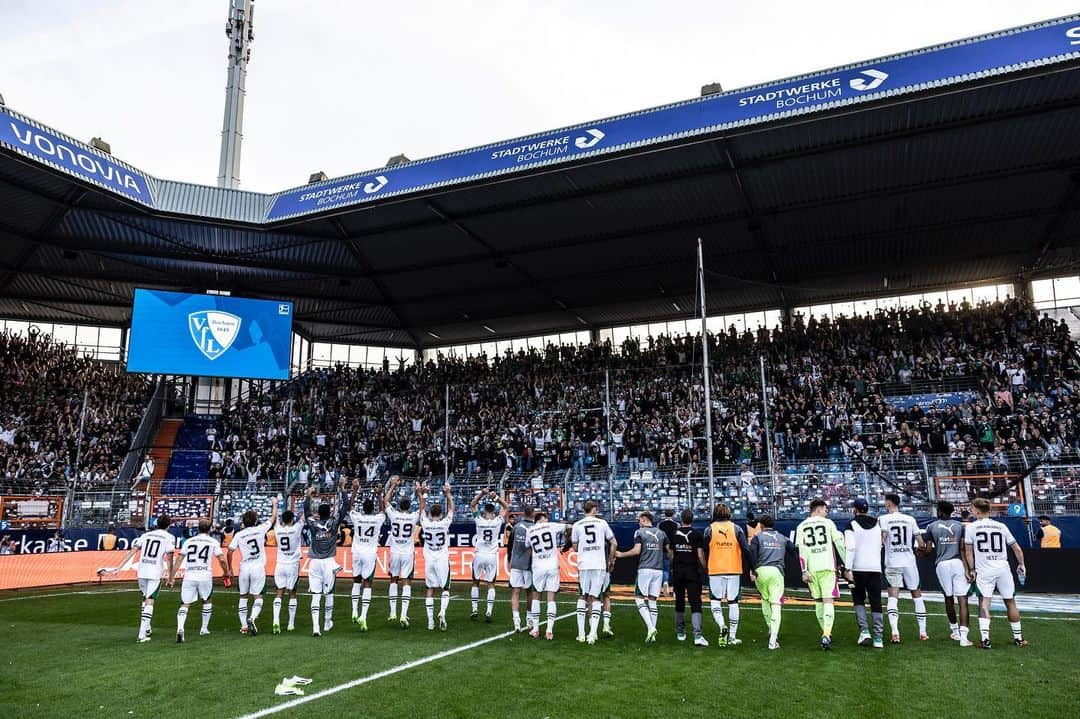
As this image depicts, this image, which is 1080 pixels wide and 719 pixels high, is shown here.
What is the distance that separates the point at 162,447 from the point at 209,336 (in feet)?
23.3

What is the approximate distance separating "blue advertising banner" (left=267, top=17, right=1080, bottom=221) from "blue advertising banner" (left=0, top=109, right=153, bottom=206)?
503cm

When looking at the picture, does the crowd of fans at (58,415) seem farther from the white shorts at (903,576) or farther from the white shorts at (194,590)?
the white shorts at (903,576)

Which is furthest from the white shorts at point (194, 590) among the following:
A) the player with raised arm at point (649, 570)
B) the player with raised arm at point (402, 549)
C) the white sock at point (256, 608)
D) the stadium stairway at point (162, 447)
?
the stadium stairway at point (162, 447)

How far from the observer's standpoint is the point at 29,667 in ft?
34.6

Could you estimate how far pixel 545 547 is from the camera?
41.8 feet

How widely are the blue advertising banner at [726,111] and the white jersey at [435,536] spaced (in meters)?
13.6

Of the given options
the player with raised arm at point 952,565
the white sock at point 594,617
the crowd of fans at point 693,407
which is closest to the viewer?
the player with raised arm at point 952,565

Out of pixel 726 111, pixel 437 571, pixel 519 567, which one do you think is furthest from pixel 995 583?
pixel 726 111

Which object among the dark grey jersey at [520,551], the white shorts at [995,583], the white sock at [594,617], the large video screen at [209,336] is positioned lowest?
the white sock at [594,617]

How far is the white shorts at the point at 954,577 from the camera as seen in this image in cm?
1163

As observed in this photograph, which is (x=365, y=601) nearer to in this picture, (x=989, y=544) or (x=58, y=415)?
(x=989, y=544)

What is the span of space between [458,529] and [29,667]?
1534 cm

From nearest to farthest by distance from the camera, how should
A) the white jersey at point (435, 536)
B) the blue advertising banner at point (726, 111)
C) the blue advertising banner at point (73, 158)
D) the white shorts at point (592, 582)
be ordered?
the white shorts at point (592, 582) < the white jersey at point (435, 536) < the blue advertising banner at point (726, 111) < the blue advertising banner at point (73, 158)

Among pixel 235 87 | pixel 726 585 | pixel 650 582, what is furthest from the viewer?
pixel 235 87
